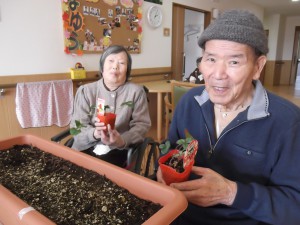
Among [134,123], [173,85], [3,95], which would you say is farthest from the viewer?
[173,85]

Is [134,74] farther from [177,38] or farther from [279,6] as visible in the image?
[279,6]

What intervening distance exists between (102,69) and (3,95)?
1271 mm

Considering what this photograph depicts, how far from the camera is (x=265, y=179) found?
0.89 m

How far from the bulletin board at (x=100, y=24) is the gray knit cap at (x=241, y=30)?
7.20 ft

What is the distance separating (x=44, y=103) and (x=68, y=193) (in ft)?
6.43

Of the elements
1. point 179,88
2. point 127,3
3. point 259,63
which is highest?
point 127,3

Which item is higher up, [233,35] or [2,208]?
[233,35]

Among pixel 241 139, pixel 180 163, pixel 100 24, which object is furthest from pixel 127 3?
pixel 180 163

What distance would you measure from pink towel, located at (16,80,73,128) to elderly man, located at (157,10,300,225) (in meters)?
1.95

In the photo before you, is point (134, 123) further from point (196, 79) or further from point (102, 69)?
A: point (196, 79)

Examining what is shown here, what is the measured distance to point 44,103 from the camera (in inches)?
98.2

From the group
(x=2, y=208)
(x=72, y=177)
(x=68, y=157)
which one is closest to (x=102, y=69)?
(x=68, y=157)

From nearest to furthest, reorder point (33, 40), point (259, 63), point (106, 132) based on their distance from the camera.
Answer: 1. point (259, 63)
2. point (106, 132)
3. point (33, 40)

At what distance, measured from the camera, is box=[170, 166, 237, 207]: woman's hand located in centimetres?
74
